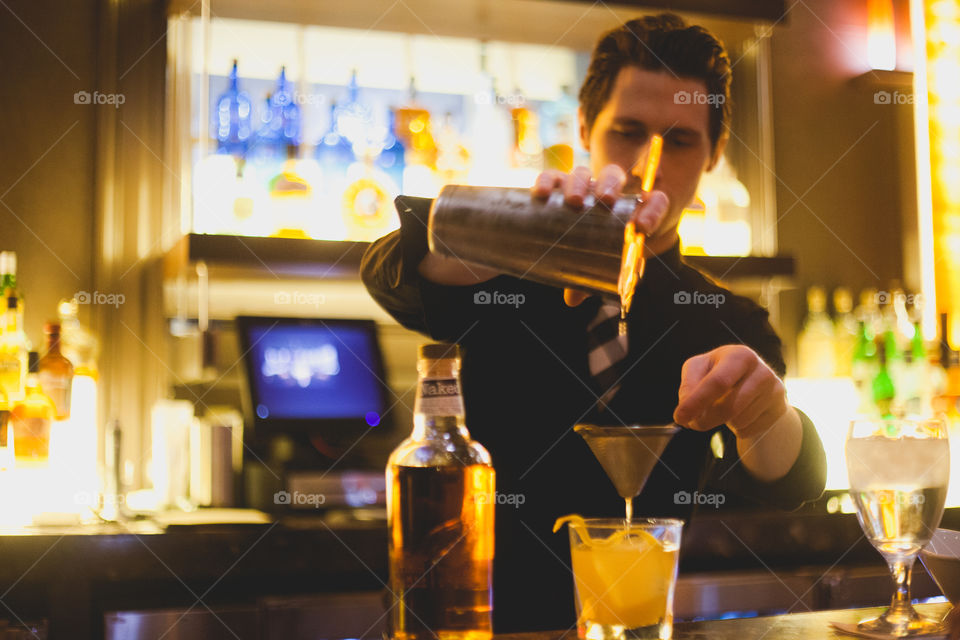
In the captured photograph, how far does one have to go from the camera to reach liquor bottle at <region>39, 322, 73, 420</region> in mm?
2113

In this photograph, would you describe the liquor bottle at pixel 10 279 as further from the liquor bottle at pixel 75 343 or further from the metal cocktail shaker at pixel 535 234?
the metal cocktail shaker at pixel 535 234

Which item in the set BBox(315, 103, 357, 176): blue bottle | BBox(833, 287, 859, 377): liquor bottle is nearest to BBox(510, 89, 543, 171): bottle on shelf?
BBox(315, 103, 357, 176): blue bottle

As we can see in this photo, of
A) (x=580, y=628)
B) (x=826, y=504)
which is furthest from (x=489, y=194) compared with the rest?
(x=826, y=504)

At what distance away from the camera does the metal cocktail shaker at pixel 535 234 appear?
2.98ft

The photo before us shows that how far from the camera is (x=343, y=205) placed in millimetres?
2434

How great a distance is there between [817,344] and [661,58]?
5.18 ft

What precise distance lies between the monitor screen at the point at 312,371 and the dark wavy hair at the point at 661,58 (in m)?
0.96

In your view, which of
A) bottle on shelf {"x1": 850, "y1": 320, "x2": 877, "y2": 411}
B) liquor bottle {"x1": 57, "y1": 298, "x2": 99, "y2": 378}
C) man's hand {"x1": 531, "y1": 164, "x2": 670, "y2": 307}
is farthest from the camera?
bottle on shelf {"x1": 850, "y1": 320, "x2": 877, "y2": 411}

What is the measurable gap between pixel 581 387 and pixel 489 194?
28.7 inches

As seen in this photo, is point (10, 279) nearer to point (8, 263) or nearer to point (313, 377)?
point (8, 263)

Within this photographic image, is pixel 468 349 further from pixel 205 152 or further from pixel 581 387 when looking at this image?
pixel 205 152

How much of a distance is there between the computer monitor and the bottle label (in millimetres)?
1425

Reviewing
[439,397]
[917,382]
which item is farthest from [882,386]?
[439,397]

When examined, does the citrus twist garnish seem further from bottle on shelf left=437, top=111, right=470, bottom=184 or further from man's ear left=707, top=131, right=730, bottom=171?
bottle on shelf left=437, top=111, right=470, bottom=184
